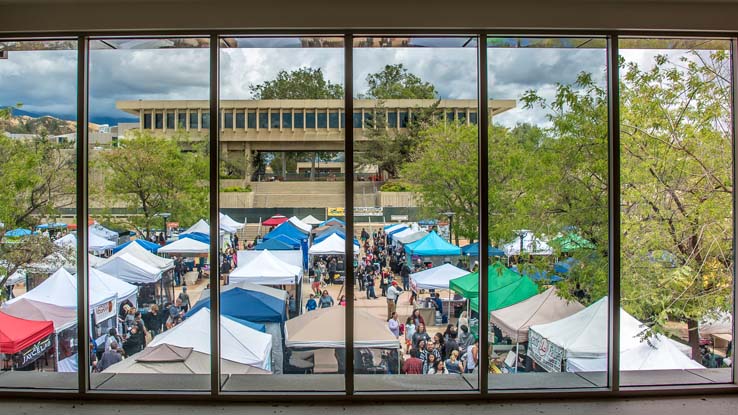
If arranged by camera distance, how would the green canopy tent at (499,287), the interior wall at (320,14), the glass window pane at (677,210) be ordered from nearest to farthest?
the interior wall at (320,14)
the green canopy tent at (499,287)
the glass window pane at (677,210)

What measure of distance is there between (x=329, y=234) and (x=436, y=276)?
850mm

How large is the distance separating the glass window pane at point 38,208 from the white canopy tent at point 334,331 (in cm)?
155

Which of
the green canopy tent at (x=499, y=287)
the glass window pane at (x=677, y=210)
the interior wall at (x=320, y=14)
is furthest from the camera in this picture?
the glass window pane at (x=677, y=210)

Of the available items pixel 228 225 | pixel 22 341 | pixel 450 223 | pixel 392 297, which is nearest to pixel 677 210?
pixel 450 223

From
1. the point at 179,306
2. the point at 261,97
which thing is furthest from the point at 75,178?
the point at 261,97

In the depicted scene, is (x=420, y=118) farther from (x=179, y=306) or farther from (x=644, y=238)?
(x=179, y=306)

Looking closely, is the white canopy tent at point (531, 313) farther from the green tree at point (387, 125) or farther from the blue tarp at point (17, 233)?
the blue tarp at point (17, 233)

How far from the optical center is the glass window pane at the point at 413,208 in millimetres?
3010

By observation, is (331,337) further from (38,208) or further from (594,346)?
(38,208)

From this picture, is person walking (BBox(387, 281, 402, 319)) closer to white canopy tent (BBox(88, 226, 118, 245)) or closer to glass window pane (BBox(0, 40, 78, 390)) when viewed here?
white canopy tent (BBox(88, 226, 118, 245))

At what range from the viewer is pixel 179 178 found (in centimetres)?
309

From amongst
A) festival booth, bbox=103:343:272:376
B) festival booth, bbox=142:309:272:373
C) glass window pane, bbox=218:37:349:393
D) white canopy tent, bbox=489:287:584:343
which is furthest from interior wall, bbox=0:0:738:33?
festival booth, bbox=103:343:272:376

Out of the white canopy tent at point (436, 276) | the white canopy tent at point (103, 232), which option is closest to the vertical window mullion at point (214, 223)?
the white canopy tent at point (103, 232)

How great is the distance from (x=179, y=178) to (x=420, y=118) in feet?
6.01
